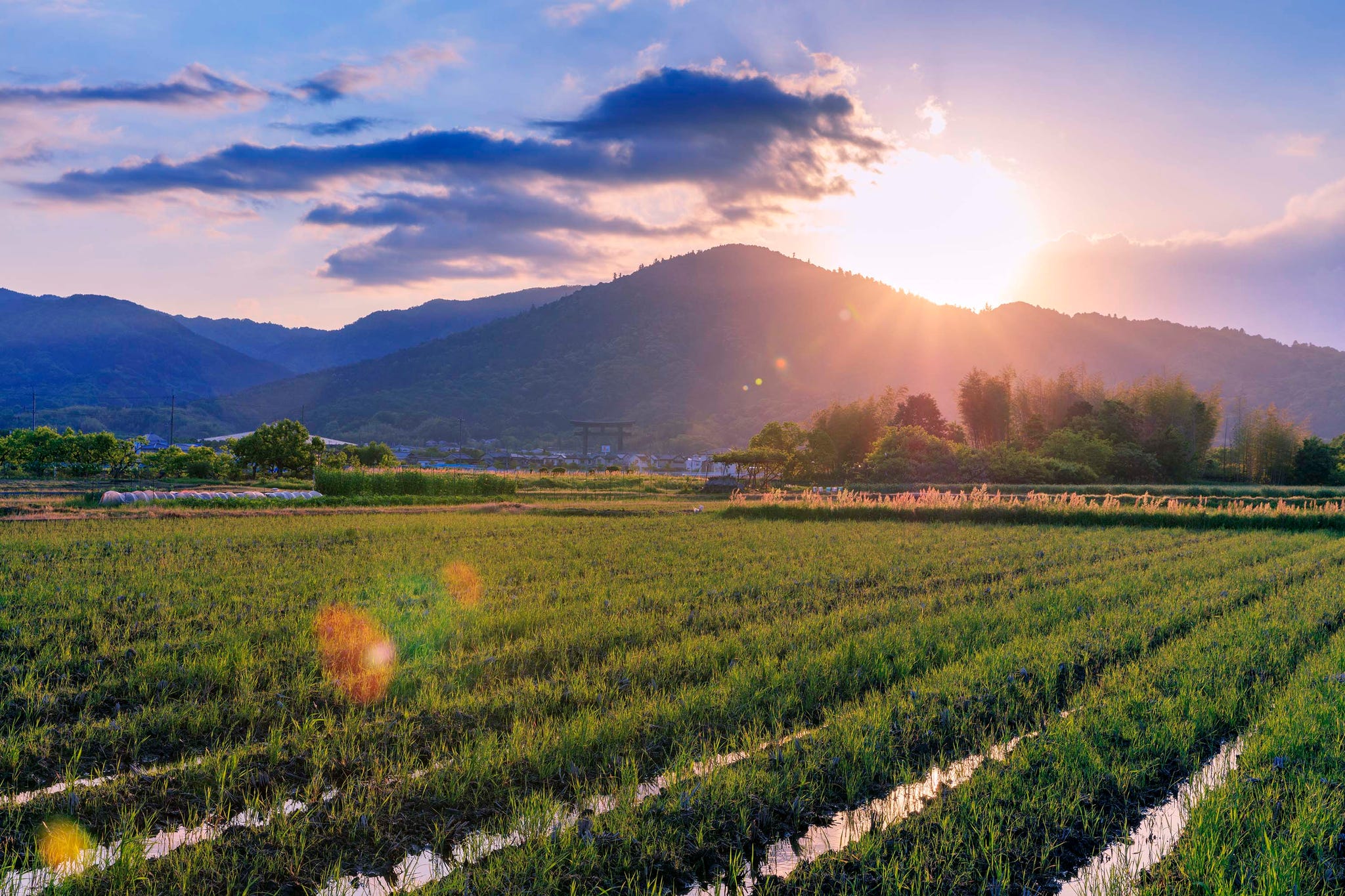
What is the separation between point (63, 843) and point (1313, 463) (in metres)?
76.9

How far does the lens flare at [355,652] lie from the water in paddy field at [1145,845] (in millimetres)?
5595

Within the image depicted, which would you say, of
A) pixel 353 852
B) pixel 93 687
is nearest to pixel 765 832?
pixel 353 852

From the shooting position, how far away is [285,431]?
177 feet

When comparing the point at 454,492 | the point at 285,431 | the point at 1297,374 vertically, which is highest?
the point at 1297,374

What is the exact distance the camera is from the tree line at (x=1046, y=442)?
5194 cm

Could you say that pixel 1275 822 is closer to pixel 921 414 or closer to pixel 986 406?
pixel 986 406

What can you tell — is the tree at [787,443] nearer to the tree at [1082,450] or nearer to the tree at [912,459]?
the tree at [912,459]

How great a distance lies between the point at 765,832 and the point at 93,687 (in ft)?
20.8

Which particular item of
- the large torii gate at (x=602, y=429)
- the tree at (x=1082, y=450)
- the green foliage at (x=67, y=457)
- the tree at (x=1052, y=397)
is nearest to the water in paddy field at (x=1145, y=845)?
the tree at (x=1082, y=450)

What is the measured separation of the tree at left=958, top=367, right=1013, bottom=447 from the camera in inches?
2798

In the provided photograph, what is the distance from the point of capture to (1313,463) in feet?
186

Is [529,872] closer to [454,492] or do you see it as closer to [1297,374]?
[454,492]

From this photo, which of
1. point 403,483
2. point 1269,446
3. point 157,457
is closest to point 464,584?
point 403,483

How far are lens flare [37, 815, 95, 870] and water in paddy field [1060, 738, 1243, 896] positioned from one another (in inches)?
216
